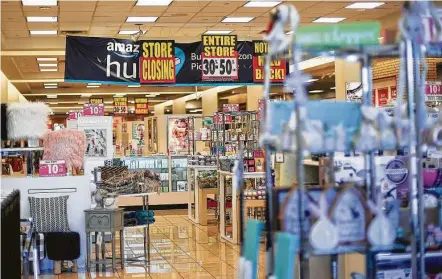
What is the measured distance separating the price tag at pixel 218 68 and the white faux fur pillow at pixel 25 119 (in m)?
3.74

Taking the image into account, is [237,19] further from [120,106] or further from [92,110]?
[120,106]

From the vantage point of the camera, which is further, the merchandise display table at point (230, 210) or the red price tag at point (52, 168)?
the merchandise display table at point (230, 210)

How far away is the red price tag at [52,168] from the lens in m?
9.31

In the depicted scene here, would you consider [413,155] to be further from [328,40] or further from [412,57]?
[328,40]

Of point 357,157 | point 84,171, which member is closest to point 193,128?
point 84,171

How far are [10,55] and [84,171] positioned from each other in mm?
8950

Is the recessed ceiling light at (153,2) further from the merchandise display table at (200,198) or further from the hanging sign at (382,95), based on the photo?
the hanging sign at (382,95)

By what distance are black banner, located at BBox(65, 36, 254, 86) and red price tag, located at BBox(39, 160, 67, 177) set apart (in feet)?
8.20

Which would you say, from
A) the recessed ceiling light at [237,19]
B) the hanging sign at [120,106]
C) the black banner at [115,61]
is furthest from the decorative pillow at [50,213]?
the hanging sign at [120,106]

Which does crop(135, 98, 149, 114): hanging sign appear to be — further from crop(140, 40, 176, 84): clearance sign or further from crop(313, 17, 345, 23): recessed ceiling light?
crop(140, 40, 176, 84): clearance sign

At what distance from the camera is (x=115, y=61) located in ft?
38.8

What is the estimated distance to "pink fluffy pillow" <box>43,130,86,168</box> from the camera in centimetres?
948

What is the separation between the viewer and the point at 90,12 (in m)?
13.2

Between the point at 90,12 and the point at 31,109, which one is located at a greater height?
the point at 90,12
